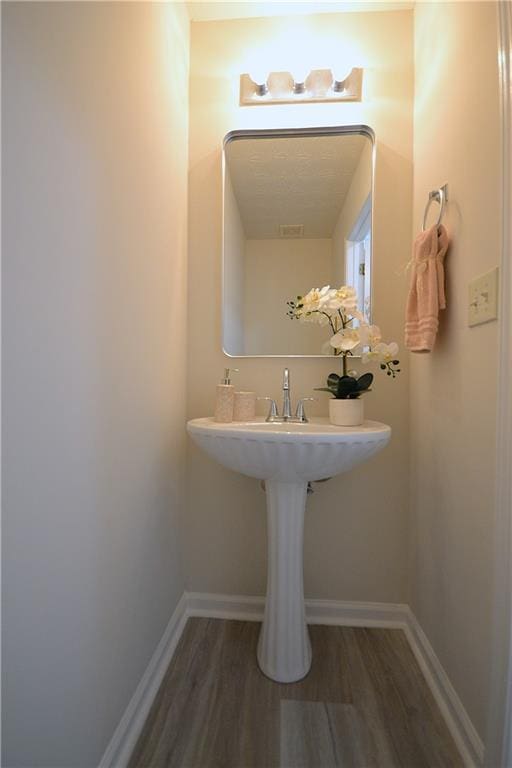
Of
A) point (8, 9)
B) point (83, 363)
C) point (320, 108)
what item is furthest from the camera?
point (320, 108)

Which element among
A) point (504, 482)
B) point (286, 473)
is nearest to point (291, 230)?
point (286, 473)

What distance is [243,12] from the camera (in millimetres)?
1426

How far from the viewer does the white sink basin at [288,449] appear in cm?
93

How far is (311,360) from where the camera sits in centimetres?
144

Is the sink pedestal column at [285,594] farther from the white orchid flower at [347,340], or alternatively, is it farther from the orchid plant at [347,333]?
the white orchid flower at [347,340]

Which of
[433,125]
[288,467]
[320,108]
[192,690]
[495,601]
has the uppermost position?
[320,108]

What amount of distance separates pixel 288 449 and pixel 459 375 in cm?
55

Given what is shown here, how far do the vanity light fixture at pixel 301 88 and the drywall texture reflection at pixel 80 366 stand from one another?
373 millimetres

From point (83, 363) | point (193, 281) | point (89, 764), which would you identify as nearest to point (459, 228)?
point (193, 281)

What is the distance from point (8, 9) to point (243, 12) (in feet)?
4.39

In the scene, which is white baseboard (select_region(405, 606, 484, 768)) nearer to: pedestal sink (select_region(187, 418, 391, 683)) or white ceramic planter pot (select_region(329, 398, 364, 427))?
pedestal sink (select_region(187, 418, 391, 683))

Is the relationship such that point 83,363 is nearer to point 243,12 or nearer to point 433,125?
point 433,125

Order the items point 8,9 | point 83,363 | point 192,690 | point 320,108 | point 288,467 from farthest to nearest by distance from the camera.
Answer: point 320,108 → point 192,690 → point 288,467 → point 83,363 → point 8,9

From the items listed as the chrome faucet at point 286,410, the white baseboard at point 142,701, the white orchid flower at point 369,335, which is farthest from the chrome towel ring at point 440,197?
the white baseboard at point 142,701
